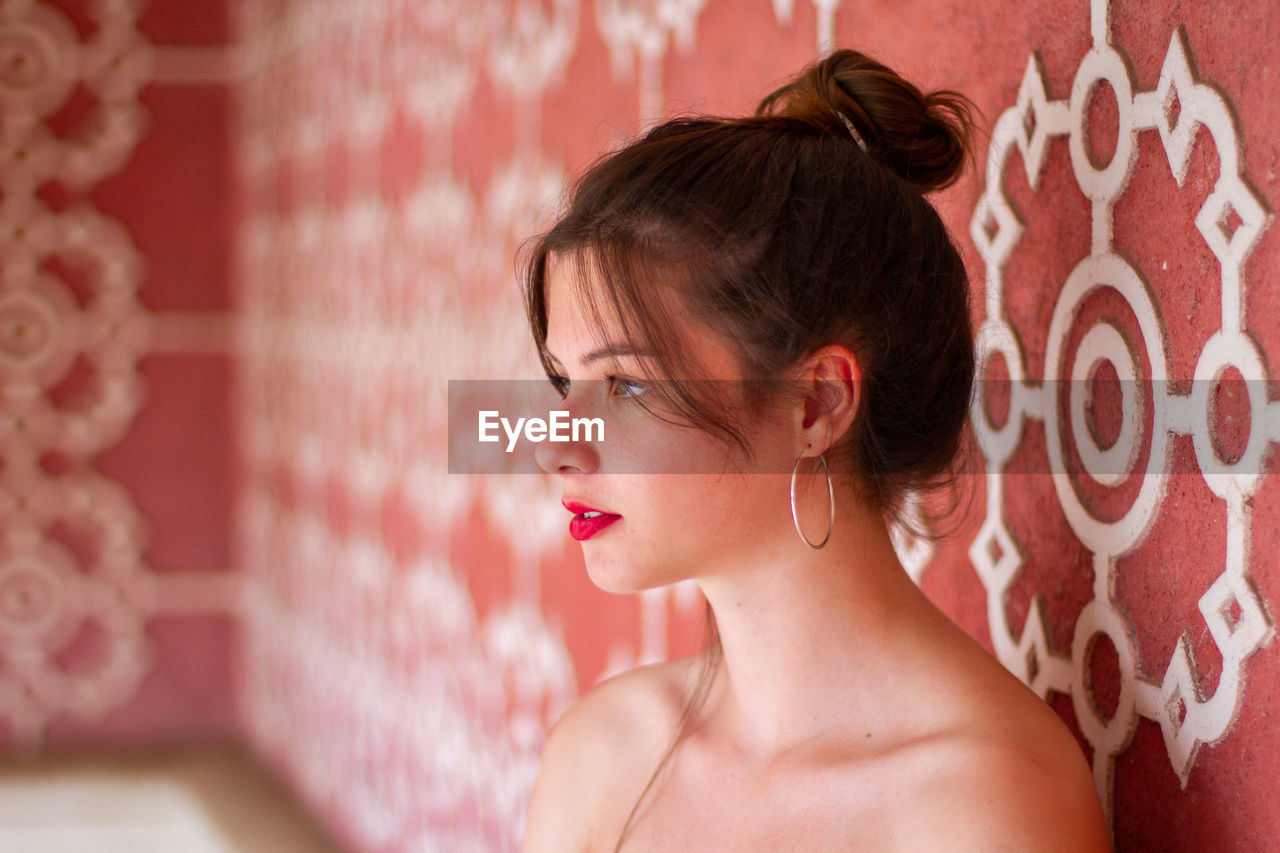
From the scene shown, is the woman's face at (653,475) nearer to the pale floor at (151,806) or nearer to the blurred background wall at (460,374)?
the blurred background wall at (460,374)

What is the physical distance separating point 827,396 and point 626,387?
0.18 m

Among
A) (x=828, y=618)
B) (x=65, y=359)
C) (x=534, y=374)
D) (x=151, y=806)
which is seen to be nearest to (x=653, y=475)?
(x=828, y=618)

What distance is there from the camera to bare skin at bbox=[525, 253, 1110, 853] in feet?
3.51

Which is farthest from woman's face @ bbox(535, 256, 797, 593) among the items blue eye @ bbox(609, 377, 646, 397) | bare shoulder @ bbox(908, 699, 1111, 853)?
bare shoulder @ bbox(908, 699, 1111, 853)

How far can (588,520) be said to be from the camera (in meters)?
1.20

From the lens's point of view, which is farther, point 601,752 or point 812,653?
point 601,752

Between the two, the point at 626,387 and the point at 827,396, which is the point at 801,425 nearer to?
the point at 827,396

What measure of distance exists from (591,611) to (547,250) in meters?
1.32

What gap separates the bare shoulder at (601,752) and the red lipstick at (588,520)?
0.33 metres

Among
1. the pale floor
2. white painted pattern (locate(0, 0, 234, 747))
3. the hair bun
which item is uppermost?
the hair bun

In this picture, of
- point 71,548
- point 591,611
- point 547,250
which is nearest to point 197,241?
point 71,548

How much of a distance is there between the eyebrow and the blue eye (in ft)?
0.08

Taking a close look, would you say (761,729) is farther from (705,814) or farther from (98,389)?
(98,389)

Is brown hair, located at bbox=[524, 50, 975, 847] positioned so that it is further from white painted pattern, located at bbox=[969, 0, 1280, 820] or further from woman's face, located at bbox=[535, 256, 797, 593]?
white painted pattern, located at bbox=[969, 0, 1280, 820]
